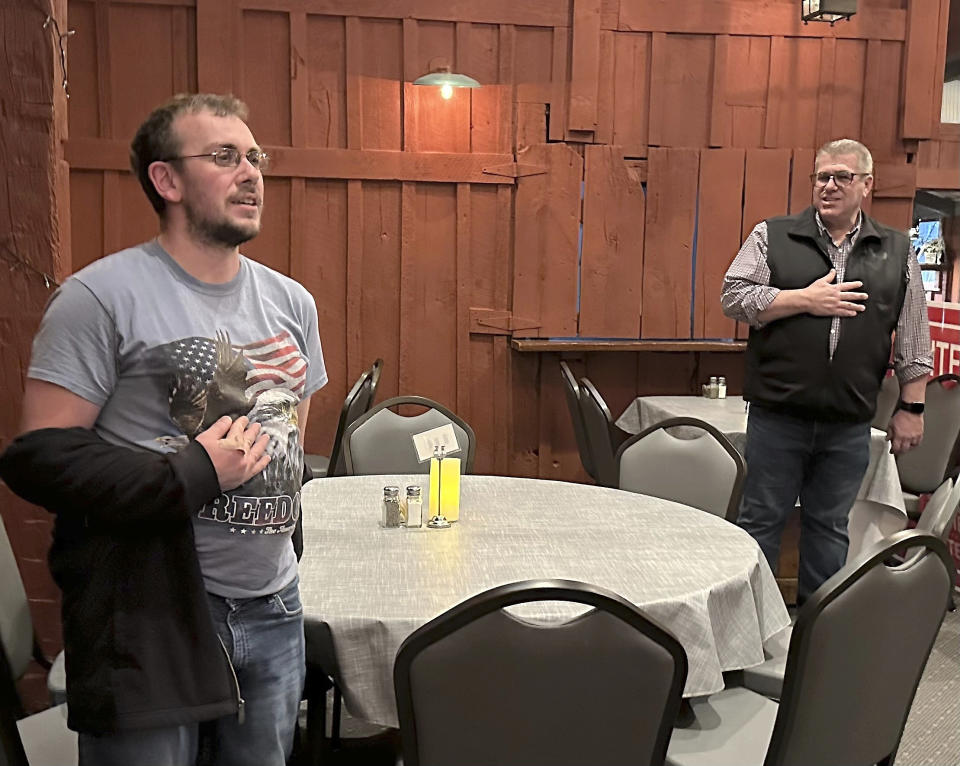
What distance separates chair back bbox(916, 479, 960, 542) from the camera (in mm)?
1869

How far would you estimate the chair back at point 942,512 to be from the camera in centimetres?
187

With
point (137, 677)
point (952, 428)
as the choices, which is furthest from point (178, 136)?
point (952, 428)

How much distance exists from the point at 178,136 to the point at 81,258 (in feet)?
11.2

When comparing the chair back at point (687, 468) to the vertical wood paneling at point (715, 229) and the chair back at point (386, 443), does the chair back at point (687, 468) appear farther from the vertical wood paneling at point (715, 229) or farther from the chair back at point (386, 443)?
the vertical wood paneling at point (715, 229)

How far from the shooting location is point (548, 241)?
4.76 m

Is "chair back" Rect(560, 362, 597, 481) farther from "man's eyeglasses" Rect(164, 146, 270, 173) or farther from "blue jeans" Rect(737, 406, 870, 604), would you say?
"man's eyeglasses" Rect(164, 146, 270, 173)

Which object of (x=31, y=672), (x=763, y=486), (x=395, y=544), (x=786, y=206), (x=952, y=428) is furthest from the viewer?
(x=786, y=206)

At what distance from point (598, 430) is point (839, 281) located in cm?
121

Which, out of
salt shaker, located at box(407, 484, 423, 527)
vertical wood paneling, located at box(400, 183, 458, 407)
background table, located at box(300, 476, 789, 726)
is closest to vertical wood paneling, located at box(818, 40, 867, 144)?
vertical wood paneling, located at box(400, 183, 458, 407)

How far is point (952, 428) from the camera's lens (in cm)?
418

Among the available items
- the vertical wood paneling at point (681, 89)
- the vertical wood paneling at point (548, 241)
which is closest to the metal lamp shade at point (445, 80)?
the vertical wood paneling at point (548, 241)

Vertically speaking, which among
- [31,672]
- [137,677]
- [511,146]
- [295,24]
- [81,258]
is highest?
[295,24]

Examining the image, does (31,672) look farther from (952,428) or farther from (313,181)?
(952,428)

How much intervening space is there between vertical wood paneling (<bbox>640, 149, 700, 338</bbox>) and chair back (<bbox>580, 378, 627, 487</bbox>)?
962 mm
